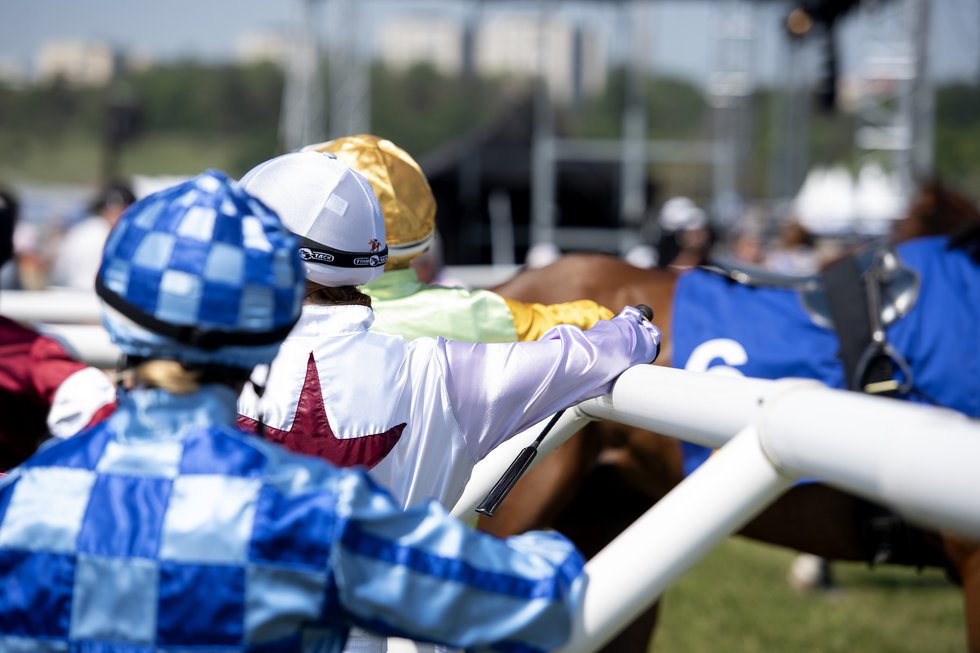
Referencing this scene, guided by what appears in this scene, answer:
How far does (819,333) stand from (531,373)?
1.73 m

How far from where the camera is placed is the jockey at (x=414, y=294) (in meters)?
1.90

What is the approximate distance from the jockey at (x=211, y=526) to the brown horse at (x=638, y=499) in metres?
2.02

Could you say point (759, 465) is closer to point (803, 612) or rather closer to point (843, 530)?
point (843, 530)

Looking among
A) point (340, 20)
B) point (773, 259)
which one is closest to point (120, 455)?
point (773, 259)

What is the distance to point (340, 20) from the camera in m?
14.2

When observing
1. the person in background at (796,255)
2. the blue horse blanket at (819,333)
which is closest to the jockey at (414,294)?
the blue horse blanket at (819,333)

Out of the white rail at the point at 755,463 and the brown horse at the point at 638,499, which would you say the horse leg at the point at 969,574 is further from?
the white rail at the point at 755,463

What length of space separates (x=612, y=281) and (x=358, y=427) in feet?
6.48

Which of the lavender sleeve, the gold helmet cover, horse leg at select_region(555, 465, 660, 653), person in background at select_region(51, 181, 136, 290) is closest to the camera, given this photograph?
the lavender sleeve

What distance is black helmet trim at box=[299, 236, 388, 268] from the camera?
57.7 inches

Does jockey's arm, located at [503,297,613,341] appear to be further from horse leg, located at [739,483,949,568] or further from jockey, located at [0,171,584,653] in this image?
horse leg, located at [739,483,949,568]

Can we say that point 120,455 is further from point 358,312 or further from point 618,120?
point 618,120

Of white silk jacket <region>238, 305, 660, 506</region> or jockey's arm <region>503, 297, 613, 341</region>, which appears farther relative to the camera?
jockey's arm <region>503, 297, 613, 341</region>

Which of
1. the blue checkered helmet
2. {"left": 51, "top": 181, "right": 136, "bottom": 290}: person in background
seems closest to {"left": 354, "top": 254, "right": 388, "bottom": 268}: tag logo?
the blue checkered helmet
